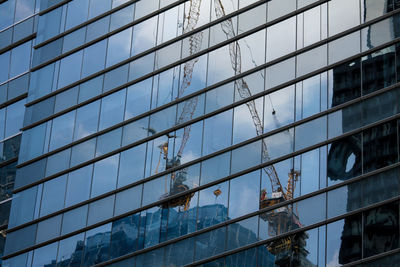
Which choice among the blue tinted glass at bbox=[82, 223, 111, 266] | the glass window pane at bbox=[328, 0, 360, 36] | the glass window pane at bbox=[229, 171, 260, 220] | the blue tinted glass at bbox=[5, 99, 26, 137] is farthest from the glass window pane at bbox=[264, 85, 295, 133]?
the blue tinted glass at bbox=[5, 99, 26, 137]

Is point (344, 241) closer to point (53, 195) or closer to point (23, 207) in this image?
point (53, 195)

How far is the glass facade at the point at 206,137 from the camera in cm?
4334

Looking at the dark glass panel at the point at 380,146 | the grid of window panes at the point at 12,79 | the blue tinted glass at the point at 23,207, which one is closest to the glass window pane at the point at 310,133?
the dark glass panel at the point at 380,146

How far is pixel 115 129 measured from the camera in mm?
52031

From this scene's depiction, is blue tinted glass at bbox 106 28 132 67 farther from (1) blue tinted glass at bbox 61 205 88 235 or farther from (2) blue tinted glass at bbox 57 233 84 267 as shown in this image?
(2) blue tinted glass at bbox 57 233 84 267

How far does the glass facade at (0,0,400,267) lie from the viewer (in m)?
43.3

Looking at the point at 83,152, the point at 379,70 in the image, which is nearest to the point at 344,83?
the point at 379,70

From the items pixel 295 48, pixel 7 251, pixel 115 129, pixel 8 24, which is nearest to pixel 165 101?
pixel 115 129

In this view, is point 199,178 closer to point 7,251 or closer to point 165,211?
point 165,211

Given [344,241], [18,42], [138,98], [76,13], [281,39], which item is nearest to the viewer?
[344,241]

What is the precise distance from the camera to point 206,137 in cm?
4838

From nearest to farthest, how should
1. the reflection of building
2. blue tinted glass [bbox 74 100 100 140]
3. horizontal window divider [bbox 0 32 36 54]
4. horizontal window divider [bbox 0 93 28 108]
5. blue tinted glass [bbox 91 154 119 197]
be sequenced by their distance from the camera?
1. the reflection of building
2. blue tinted glass [bbox 91 154 119 197]
3. blue tinted glass [bbox 74 100 100 140]
4. horizontal window divider [bbox 0 93 28 108]
5. horizontal window divider [bbox 0 32 36 54]

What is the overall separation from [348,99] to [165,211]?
31.3ft

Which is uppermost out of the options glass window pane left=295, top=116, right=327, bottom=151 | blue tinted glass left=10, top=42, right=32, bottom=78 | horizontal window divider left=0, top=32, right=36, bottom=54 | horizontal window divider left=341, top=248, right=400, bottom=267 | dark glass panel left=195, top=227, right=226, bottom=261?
horizontal window divider left=0, top=32, right=36, bottom=54
